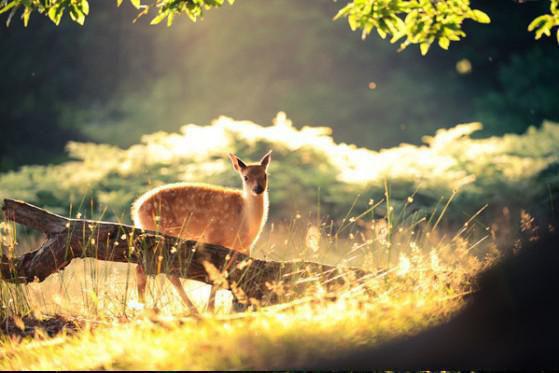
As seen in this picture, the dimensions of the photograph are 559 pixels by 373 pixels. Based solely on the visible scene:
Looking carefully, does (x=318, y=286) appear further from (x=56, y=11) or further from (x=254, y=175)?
(x=56, y=11)

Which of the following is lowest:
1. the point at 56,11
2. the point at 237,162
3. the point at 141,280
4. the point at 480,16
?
the point at 141,280

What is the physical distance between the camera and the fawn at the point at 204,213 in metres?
8.00

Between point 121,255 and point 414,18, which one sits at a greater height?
point 414,18

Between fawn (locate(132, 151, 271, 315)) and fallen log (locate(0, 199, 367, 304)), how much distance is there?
0.49 metres

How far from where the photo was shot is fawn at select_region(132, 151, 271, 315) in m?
8.00

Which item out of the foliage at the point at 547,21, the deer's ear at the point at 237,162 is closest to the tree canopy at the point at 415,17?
the foliage at the point at 547,21

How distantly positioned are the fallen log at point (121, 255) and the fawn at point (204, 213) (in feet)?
1.60

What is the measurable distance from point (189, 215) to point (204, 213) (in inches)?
6.9

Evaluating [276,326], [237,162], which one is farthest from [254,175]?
[276,326]

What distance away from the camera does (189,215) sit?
8000mm

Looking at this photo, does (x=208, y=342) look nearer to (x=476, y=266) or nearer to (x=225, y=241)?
(x=476, y=266)

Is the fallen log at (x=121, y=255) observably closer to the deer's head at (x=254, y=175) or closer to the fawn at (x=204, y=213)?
the fawn at (x=204, y=213)

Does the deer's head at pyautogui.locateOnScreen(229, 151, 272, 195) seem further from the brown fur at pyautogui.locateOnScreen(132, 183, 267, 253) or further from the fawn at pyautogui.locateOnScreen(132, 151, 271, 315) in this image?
the brown fur at pyautogui.locateOnScreen(132, 183, 267, 253)

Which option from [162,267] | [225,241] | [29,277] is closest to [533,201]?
[225,241]
